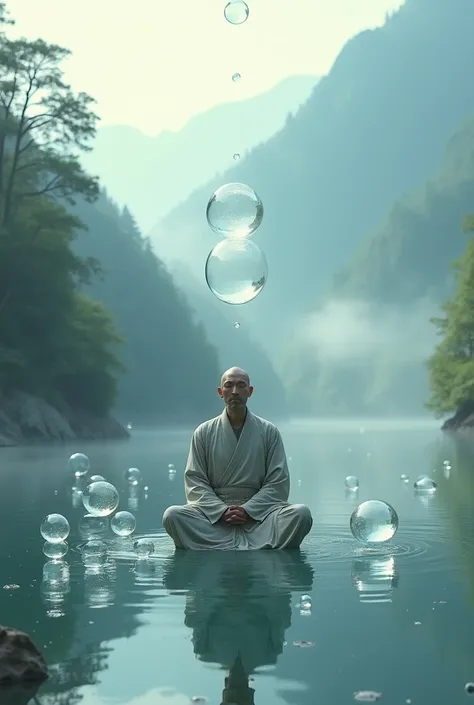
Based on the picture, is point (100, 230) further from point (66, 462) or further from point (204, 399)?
point (66, 462)

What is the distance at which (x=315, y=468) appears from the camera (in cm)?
2200

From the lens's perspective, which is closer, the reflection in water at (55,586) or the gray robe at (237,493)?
the reflection in water at (55,586)

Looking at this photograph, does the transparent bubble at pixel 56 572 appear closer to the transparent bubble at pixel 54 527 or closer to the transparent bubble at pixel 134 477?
the transparent bubble at pixel 54 527

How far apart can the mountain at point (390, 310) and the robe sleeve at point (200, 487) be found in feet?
465

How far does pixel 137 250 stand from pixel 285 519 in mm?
81316

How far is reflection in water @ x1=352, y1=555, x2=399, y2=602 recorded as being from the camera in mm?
6629

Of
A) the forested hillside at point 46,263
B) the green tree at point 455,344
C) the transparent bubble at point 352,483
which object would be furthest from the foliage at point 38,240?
the transparent bubble at point 352,483

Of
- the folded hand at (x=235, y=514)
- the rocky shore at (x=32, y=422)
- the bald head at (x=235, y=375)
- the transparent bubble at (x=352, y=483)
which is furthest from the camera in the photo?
the rocky shore at (x=32, y=422)

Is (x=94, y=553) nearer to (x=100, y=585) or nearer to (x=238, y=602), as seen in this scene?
(x=100, y=585)

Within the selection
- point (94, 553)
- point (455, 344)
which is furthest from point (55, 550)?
point (455, 344)

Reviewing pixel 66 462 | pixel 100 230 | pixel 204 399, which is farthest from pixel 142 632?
pixel 100 230

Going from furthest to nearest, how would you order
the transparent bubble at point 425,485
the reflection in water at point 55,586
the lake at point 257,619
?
the transparent bubble at point 425,485 < the reflection in water at point 55,586 < the lake at point 257,619

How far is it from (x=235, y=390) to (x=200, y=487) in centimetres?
83

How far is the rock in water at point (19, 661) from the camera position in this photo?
4.50 meters
